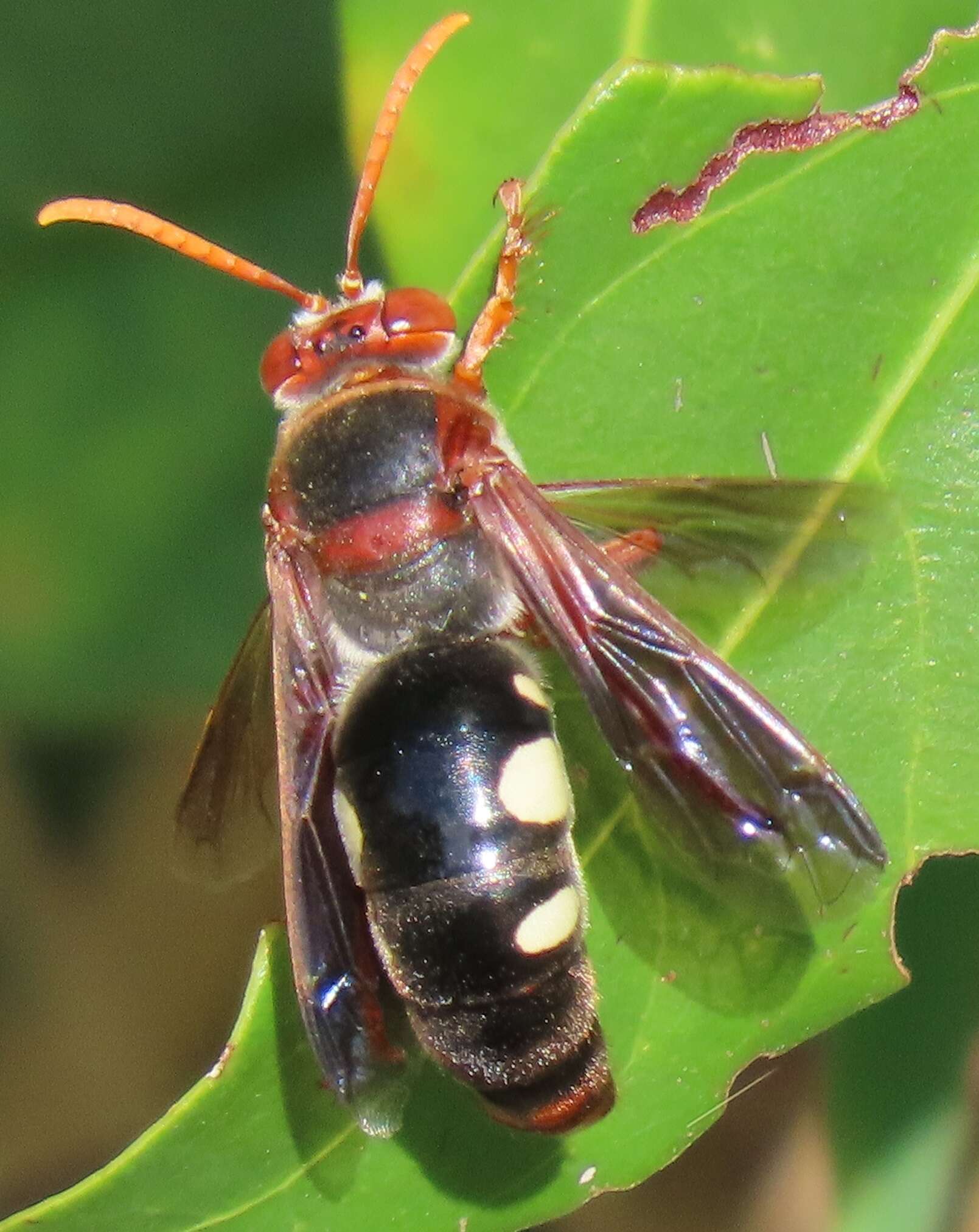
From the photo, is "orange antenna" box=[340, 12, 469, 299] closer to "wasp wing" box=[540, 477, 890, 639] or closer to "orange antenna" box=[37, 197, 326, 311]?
"orange antenna" box=[37, 197, 326, 311]

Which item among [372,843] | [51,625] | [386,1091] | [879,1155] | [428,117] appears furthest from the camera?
[51,625]

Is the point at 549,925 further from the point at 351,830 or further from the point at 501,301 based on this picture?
the point at 501,301

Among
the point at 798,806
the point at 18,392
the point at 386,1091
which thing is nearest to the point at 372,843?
the point at 386,1091

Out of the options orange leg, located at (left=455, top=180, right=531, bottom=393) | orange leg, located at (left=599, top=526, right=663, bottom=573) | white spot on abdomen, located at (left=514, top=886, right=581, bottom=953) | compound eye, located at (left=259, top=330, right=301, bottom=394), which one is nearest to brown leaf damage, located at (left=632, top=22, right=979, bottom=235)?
orange leg, located at (left=455, top=180, right=531, bottom=393)

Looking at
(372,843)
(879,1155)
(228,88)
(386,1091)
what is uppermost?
(228,88)

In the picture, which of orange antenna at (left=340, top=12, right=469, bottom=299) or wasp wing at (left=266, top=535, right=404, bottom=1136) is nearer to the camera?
wasp wing at (left=266, top=535, right=404, bottom=1136)

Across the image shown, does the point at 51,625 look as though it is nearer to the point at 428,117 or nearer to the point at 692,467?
the point at 428,117

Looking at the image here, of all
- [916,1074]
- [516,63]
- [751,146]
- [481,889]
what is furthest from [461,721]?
[516,63]
